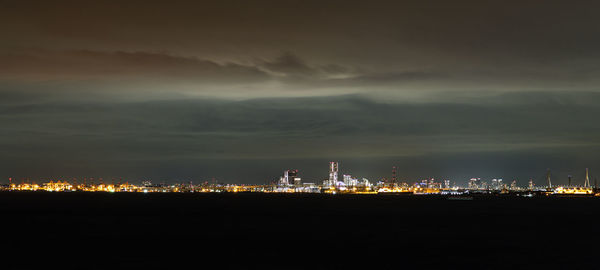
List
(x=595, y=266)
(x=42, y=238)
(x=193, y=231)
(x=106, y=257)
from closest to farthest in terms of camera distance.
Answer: (x=595, y=266) → (x=106, y=257) → (x=42, y=238) → (x=193, y=231)

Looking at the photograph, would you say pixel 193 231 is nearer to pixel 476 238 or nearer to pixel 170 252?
pixel 170 252

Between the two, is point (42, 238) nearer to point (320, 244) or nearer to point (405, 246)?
point (320, 244)

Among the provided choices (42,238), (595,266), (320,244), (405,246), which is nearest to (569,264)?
(595,266)

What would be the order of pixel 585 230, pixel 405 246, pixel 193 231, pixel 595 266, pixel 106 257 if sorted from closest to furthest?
pixel 595 266, pixel 106 257, pixel 405 246, pixel 193 231, pixel 585 230

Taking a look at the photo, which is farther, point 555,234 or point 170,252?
point 555,234

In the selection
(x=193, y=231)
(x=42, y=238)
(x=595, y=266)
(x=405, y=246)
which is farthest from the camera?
(x=193, y=231)

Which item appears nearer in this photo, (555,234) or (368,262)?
(368,262)

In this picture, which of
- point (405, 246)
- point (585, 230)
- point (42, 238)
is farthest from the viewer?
point (585, 230)

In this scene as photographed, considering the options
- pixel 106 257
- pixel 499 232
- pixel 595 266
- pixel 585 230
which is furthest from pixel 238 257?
pixel 585 230
